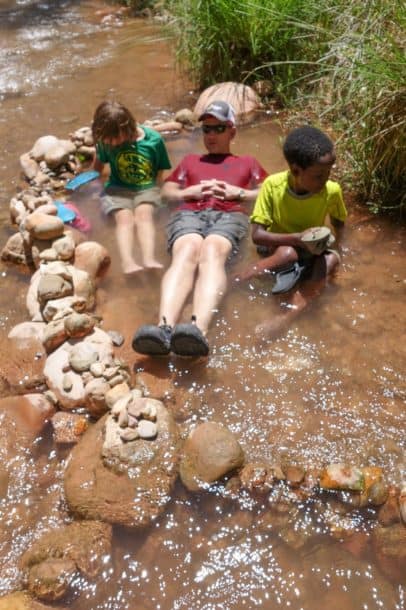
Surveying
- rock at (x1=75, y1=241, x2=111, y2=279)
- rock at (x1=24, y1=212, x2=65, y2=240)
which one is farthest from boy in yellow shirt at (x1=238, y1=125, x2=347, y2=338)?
rock at (x1=24, y1=212, x2=65, y2=240)

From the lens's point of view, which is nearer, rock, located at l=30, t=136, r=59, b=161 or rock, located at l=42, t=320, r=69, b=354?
rock, located at l=42, t=320, r=69, b=354

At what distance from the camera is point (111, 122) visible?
3541 millimetres

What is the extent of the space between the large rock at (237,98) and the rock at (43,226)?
2.25 meters

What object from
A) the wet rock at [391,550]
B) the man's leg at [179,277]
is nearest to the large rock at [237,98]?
the man's leg at [179,277]

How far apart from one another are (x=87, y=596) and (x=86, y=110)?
492 cm

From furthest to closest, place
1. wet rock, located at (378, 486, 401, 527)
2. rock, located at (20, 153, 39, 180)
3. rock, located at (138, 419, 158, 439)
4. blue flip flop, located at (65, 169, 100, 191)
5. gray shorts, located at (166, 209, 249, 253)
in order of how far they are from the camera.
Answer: rock, located at (20, 153, 39, 180)
blue flip flop, located at (65, 169, 100, 191)
gray shorts, located at (166, 209, 249, 253)
rock, located at (138, 419, 158, 439)
wet rock, located at (378, 486, 401, 527)

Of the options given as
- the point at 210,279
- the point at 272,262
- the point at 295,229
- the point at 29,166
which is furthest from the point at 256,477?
the point at 29,166

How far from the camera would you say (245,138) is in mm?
4875

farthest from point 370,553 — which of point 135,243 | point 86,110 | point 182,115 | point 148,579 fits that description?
point 86,110

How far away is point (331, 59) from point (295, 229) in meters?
2.00

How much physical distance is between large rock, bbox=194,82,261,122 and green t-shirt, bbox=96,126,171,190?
4.84 ft

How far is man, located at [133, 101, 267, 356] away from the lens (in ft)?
8.64

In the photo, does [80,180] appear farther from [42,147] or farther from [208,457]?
[208,457]

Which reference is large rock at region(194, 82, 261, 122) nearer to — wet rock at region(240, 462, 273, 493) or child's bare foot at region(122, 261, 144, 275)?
child's bare foot at region(122, 261, 144, 275)
